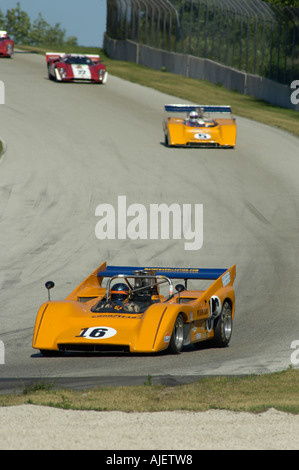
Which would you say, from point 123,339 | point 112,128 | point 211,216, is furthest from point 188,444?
point 112,128

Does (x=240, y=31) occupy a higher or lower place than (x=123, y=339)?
higher

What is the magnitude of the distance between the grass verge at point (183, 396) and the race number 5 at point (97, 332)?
1604 mm

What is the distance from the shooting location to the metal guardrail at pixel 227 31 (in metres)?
41.9

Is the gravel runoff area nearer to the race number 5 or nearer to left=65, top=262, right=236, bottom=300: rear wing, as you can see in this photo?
the race number 5

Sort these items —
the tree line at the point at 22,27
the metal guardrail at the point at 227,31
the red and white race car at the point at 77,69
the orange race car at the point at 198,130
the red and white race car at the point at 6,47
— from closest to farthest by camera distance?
the orange race car at the point at 198,130
the metal guardrail at the point at 227,31
the red and white race car at the point at 77,69
the red and white race car at the point at 6,47
the tree line at the point at 22,27

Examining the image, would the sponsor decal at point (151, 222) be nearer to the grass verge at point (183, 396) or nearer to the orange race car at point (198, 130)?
the orange race car at point (198, 130)

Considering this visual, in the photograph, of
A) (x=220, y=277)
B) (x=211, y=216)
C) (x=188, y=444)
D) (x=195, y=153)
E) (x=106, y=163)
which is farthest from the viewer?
(x=195, y=153)

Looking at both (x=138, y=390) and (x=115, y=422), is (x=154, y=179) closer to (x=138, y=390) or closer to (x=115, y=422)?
(x=138, y=390)

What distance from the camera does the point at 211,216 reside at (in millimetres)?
22438

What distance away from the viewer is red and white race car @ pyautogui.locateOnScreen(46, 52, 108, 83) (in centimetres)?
4347

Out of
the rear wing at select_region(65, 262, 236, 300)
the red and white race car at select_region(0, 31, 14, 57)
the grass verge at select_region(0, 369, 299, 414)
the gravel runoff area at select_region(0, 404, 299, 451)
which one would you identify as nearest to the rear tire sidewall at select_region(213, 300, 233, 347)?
the rear wing at select_region(65, 262, 236, 300)

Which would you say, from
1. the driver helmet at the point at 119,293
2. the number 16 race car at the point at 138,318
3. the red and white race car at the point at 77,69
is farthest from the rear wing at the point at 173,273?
the red and white race car at the point at 77,69

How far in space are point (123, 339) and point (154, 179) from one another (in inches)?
614

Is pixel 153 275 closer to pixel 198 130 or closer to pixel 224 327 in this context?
pixel 224 327
